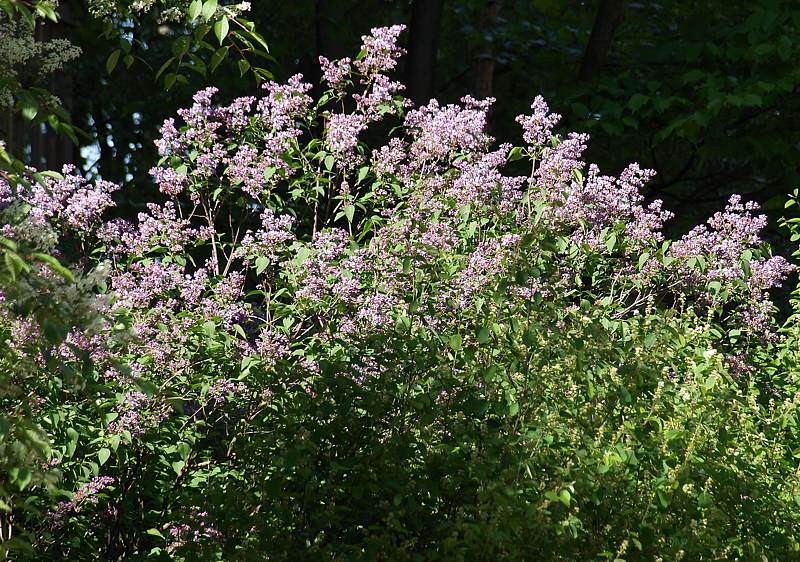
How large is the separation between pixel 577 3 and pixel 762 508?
752cm

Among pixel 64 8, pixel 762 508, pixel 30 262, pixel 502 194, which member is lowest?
pixel 30 262

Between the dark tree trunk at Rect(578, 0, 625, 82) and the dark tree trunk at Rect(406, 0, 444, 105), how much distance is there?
1.23 meters

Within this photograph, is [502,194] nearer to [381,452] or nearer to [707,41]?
[381,452]

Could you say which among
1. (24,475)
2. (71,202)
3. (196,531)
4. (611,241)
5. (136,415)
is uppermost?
(611,241)

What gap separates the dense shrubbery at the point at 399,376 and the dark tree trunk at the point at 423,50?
3.18 m

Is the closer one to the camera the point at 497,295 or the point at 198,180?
the point at 497,295

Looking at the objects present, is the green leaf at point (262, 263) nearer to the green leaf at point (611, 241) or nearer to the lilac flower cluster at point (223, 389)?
the lilac flower cluster at point (223, 389)

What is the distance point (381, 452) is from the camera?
3662 mm

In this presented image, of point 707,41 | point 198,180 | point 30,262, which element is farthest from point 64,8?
point 30,262

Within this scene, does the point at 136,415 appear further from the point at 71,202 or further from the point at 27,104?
the point at 27,104

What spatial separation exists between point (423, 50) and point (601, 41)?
1.47 m

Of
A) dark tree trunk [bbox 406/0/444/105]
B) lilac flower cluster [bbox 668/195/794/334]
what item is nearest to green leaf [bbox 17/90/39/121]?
lilac flower cluster [bbox 668/195/794/334]

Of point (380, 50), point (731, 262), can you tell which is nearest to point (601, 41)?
point (380, 50)

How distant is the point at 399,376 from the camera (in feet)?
12.6
